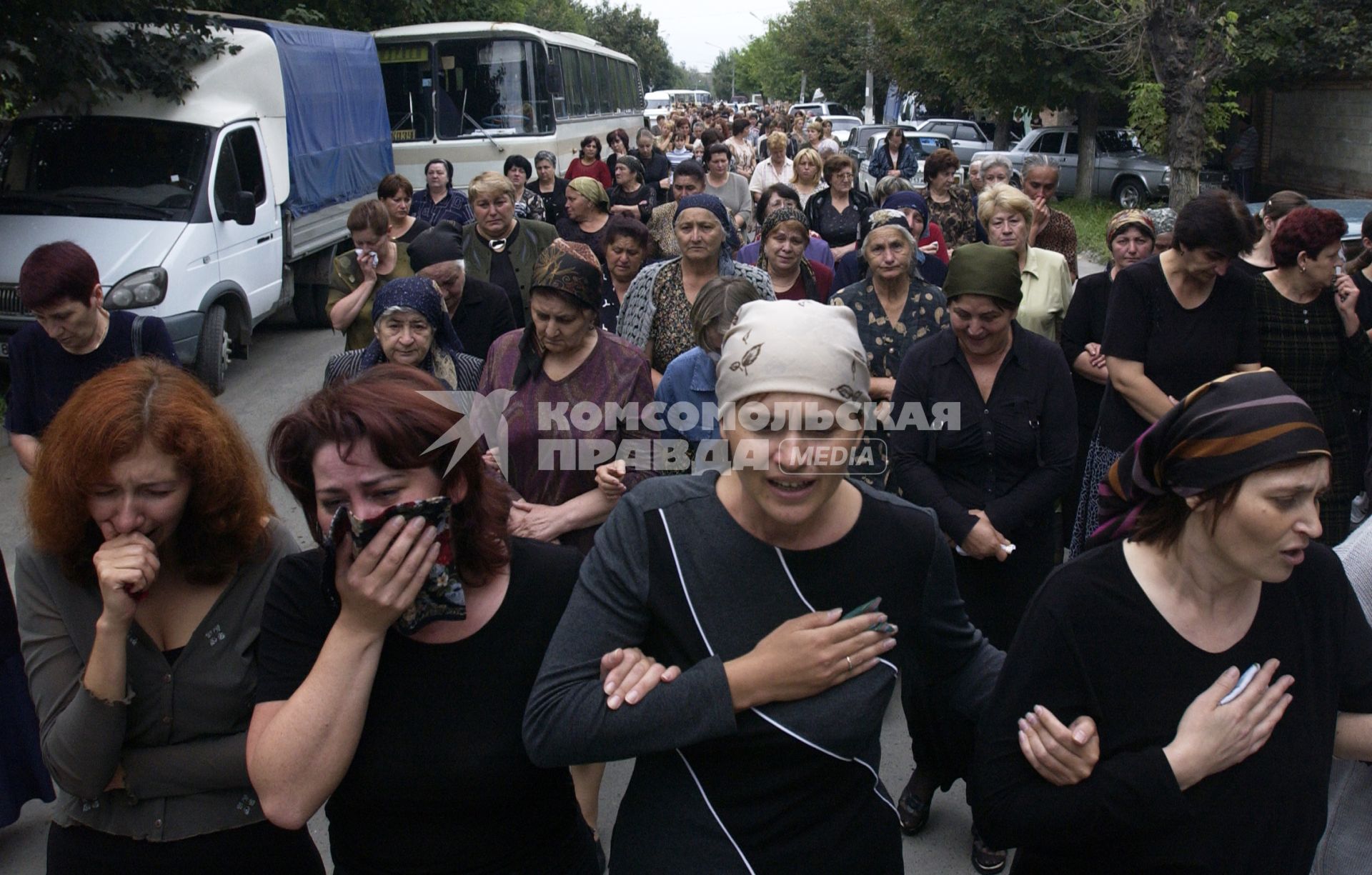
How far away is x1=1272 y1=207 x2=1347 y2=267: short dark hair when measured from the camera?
454 centimetres

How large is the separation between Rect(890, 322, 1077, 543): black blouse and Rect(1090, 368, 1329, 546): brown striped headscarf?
6.16 feet

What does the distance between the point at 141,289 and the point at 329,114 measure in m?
5.26

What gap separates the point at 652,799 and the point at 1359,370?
433cm

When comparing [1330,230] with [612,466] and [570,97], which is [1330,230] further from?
[570,97]

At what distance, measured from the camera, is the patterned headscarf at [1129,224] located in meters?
5.85

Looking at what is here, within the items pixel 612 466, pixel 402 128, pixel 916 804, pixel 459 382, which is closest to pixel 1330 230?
pixel 916 804

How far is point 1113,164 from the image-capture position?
27.1 meters

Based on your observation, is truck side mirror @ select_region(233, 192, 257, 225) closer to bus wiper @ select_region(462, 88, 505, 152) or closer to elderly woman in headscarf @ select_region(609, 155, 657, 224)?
elderly woman in headscarf @ select_region(609, 155, 657, 224)

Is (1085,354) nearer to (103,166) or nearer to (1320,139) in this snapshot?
(103,166)

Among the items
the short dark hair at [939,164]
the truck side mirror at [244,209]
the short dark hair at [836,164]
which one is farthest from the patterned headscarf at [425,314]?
the truck side mirror at [244,209]

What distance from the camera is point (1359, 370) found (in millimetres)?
4898

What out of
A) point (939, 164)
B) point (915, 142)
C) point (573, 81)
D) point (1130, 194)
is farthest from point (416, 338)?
point (1130, 194)

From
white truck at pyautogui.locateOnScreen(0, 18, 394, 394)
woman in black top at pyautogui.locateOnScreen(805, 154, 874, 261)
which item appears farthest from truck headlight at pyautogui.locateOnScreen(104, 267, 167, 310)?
woman in black top at pyautogui.locateOnScreen(805, 154, 874, 261)

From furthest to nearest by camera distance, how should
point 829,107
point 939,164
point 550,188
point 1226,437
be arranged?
1. point 829,107
2. point 550,188
3. point 939,164
4. point 1226,437
